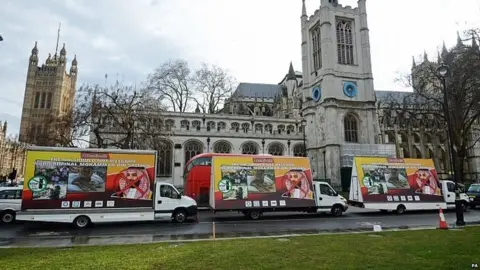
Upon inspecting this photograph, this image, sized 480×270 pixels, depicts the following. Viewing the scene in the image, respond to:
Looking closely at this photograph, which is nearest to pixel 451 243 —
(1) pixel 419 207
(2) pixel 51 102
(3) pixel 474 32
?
(1) pixel 419 207

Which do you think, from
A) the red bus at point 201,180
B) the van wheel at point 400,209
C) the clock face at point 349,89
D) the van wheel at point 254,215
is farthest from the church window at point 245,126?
the van wheel at point 254,215

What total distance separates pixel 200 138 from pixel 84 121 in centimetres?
1573

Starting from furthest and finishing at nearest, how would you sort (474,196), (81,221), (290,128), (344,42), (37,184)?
1. (290,128)
2. (344,42)
3. (474,196)
4. (81,221)
5. (37,184)

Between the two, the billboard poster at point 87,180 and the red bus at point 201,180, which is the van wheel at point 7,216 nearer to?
the billboard poster at point 87,180

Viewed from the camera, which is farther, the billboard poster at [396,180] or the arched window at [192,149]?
the arched window at [192,149]

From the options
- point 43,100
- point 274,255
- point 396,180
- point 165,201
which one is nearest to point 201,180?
point 165,201

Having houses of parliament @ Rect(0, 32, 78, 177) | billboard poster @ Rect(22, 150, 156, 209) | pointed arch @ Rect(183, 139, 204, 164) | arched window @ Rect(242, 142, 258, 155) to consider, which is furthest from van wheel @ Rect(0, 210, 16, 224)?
houses of parliament @ Rect(0, 32, 78, 177)

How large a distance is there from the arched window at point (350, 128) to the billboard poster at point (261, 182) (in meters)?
24.8

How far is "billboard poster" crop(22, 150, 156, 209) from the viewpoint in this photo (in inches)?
489

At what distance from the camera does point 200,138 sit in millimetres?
37438

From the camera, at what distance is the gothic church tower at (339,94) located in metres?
37.1

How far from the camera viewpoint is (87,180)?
42.6ft

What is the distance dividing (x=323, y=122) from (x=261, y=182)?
2512cm

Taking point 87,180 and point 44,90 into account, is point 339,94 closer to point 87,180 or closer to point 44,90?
point 87,180
